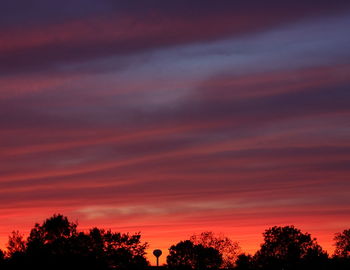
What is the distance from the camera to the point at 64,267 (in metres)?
131

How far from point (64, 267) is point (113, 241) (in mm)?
50272

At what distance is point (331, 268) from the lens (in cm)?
18612

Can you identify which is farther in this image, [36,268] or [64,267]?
[64,267]

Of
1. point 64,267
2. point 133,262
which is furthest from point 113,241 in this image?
point 64,267

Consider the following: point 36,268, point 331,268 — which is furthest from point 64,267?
point 331,268

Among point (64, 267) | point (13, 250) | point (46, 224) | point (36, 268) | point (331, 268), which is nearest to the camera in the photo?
point (36, 268)

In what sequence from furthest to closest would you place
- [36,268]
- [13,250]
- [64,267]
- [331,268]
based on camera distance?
[331,268]
[13,250]
[64,267]
[36,268]

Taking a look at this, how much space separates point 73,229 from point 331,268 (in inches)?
2683

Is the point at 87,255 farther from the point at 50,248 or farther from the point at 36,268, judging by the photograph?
the point at 36,268

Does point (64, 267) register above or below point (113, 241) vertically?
below

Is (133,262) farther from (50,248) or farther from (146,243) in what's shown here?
(50,248)

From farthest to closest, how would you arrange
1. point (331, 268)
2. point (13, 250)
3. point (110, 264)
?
point (331, 268)
point (110, 264)
point (13, 250)

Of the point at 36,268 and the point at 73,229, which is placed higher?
the point at 73,229

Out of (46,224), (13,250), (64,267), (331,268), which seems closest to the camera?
(64,267)
